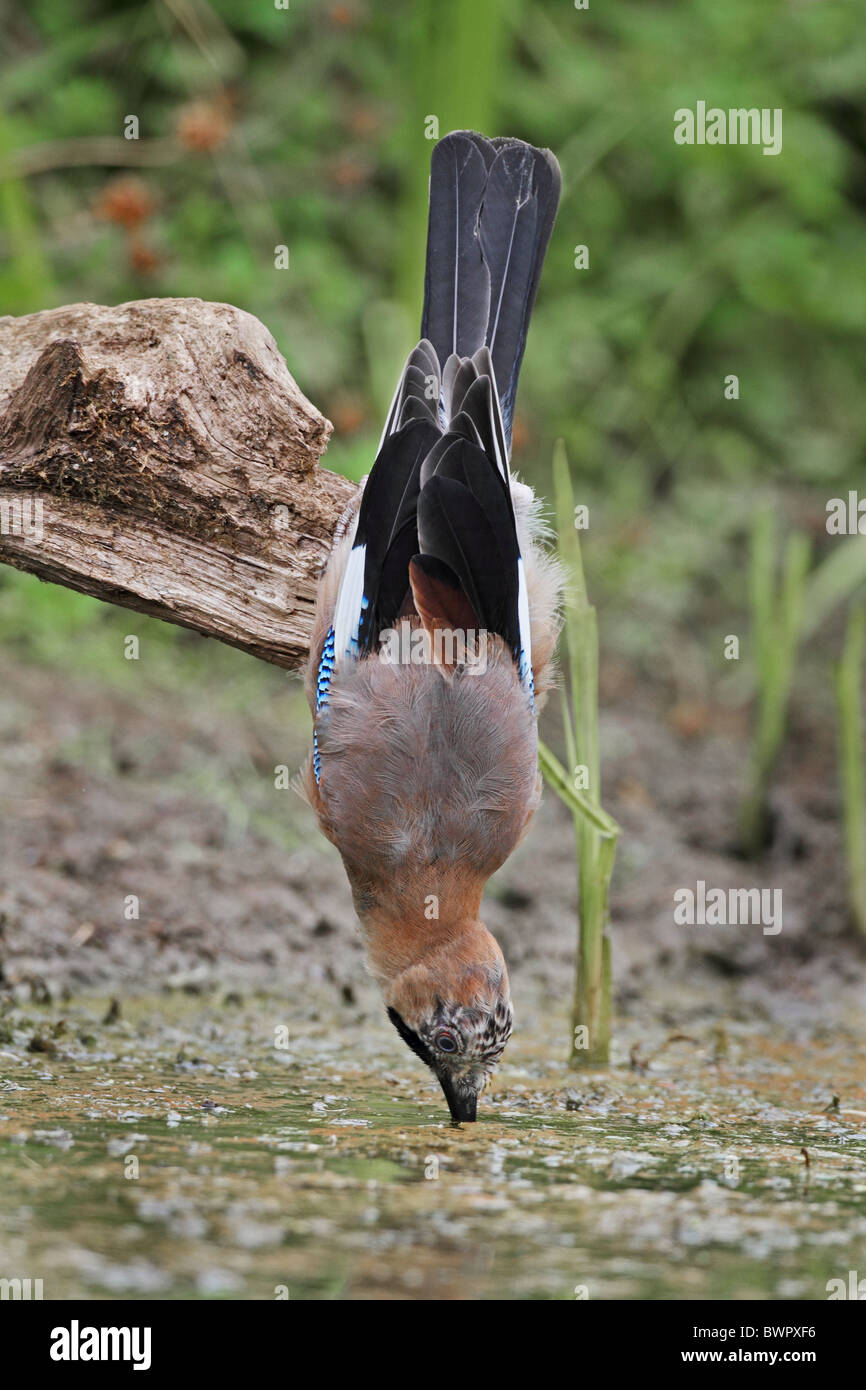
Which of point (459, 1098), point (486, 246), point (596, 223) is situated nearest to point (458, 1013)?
point (459, 1098)

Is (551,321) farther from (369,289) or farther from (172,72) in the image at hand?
(172,72)

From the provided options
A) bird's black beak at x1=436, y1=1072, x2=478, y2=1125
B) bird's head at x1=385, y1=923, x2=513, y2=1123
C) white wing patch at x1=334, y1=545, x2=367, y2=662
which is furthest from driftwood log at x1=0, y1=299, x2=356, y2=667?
bird's black beak at x1=436, y1=1072, x2=478, y2=1125

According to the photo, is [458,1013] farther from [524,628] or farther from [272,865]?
[272,865]

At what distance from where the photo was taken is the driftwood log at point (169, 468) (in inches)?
157

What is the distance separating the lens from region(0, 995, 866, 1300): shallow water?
2.82 metres

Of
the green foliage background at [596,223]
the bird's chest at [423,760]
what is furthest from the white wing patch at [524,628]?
the green foliage background at [596,223]

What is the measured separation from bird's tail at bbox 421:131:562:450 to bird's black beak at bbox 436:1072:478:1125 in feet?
A: 6.13

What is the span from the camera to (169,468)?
13.3 ft

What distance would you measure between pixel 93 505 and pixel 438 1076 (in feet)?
5.41

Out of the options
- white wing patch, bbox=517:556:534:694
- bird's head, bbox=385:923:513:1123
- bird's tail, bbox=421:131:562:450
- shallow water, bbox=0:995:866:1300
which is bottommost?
shallow water, bbox=0:995:866:1300

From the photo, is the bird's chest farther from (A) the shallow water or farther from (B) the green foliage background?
(B) the green foliage background

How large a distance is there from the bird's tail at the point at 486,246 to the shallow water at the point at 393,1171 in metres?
1.93

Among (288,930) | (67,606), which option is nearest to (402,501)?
(288,930)
